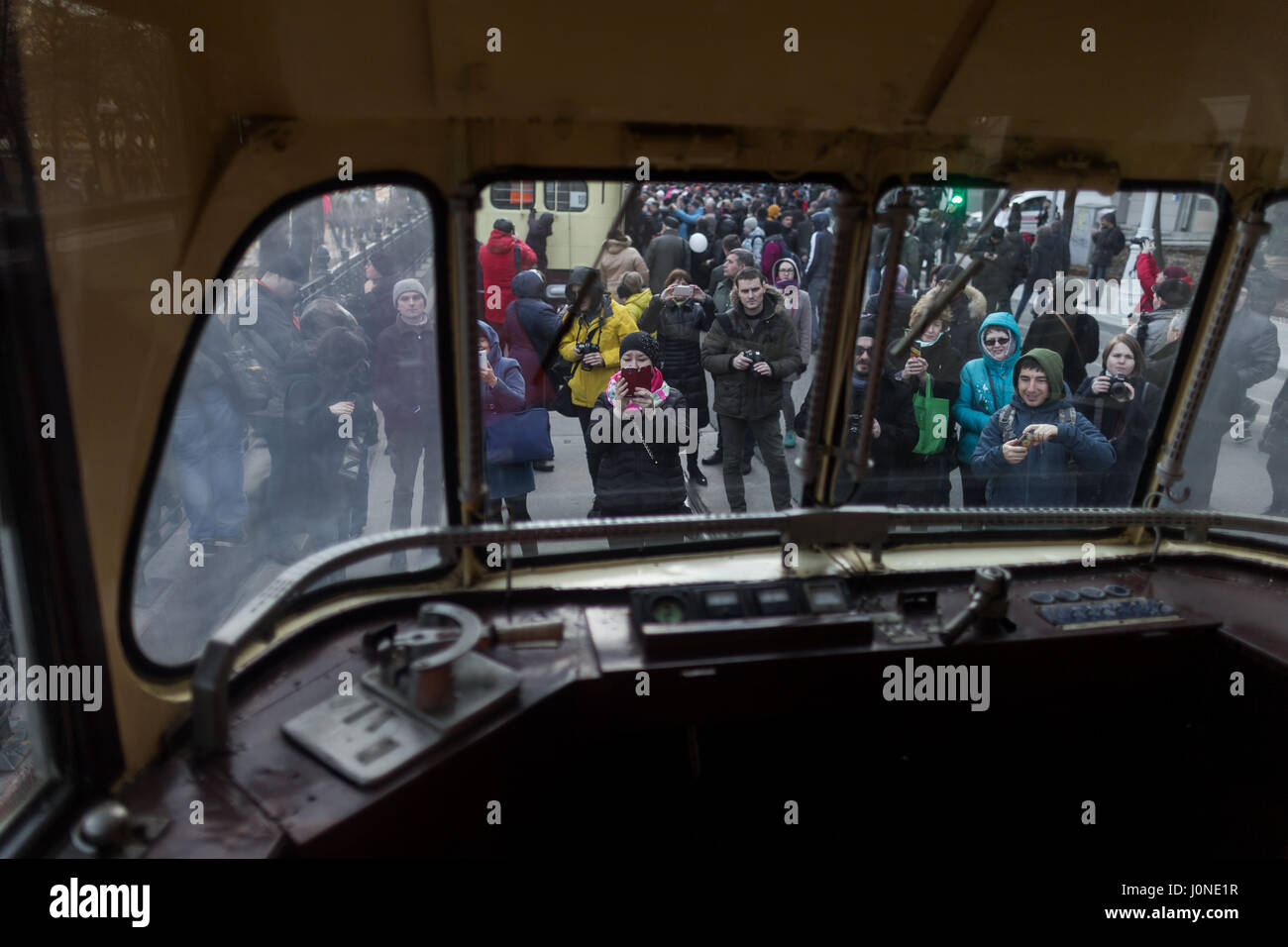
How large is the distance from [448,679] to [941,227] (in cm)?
166

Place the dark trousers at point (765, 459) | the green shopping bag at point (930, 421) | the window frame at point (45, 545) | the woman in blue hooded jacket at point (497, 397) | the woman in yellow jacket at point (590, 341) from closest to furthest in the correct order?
the window frame at point (45, 545)
the woman in yellow jacket at point (590, 341)
the woman in blue hooded jacket at point (497, 397)
the green shopping bag at point (930, 421)
the dark trousers at point (765, 459)

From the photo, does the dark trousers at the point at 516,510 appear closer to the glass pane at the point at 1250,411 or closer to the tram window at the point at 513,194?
the tram window at the point at 513,194

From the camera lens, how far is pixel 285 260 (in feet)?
6.56

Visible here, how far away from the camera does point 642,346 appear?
2904 mm

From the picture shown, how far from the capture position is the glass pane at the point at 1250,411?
264cm

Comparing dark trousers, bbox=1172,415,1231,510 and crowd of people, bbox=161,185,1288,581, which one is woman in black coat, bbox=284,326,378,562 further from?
dark trousers, bbox=1172,415,1231,510

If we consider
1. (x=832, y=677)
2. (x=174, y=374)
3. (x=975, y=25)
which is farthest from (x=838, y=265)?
(x=174, y=374)

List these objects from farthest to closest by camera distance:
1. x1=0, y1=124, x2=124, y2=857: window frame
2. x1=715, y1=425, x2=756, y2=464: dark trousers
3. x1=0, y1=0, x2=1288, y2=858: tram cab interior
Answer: x1=715, y1=425, x2=756, y2=464: dark trousers < x1=0, y1=0, x2=1288, y2=858: tram cab interior < x1=0, y1=124, x2=124, y2=857: window frame

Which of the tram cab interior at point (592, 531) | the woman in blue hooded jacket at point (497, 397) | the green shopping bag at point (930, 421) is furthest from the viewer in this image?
the green shopping bag at point (930, 421)

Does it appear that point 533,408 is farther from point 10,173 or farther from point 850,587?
point 10,173

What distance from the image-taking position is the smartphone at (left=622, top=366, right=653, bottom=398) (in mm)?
2977

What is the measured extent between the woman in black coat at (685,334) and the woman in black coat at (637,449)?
4cm

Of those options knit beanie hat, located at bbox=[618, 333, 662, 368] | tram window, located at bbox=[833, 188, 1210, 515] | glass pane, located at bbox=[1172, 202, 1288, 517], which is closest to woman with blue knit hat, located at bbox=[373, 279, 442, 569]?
knit beanie hat, located at bbox=[618, 333, 662, 368]

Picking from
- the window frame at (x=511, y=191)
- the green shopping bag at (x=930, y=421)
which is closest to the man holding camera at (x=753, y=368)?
the green shopping bag at (x=930, y=421)
